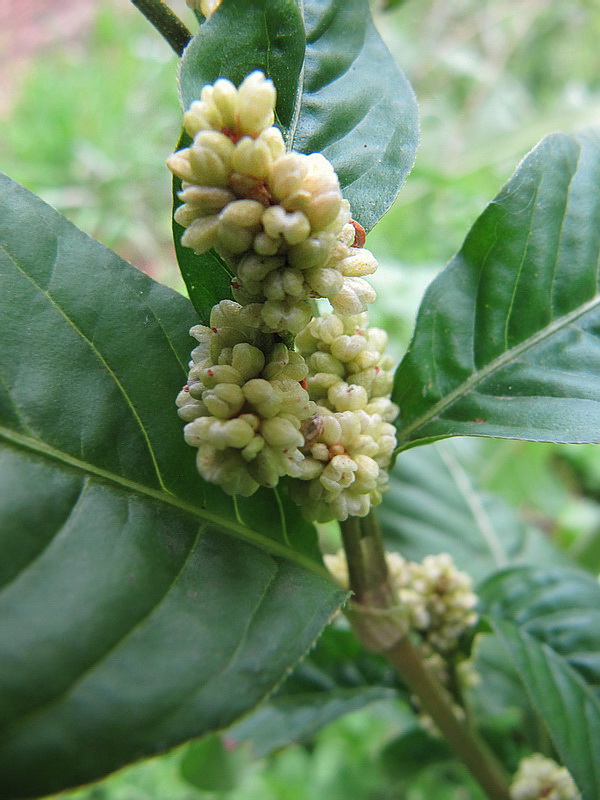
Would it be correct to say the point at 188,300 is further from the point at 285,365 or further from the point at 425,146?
the point at 425,146

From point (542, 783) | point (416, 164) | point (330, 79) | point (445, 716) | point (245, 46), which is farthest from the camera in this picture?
point (416, 164)

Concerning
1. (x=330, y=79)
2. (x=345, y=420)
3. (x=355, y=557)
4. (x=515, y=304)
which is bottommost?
(x=355, y=557)

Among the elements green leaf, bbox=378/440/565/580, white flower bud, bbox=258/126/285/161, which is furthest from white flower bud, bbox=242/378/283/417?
green leaf, bbox=378/440/565/580

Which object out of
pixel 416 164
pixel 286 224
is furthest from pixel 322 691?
pixel 416 164

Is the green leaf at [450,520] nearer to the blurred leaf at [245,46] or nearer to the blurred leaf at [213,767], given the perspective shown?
the blurred leaf at [213,767]

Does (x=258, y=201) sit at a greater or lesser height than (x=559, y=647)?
greater

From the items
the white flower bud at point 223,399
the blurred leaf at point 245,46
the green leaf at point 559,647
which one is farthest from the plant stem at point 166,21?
the green leaf at point 559,647

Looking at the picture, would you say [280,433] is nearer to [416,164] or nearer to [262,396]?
[262,396]
